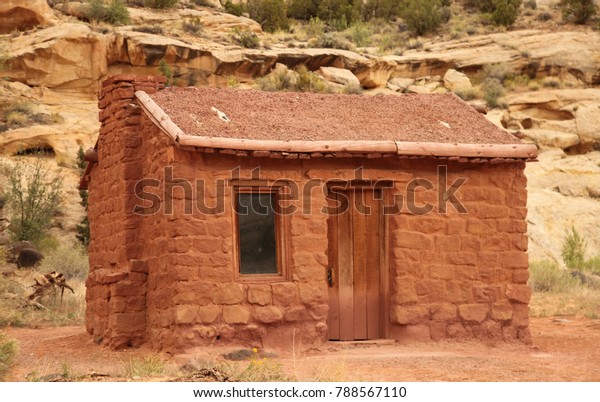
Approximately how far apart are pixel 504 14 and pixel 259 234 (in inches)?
1170

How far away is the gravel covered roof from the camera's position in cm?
1138

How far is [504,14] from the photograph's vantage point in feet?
127

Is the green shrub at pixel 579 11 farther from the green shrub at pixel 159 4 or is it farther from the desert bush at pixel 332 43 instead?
the green shrub at pixel 159 4

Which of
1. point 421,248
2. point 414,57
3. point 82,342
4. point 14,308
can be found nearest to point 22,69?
point 414,57

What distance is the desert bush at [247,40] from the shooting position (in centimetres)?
3402

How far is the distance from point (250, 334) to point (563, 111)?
838 inches

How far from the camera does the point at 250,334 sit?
430 inches

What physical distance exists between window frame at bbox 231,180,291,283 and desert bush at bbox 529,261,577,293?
9.08 meters

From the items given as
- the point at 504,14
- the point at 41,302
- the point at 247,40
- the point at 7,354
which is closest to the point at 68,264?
the point at 41,302

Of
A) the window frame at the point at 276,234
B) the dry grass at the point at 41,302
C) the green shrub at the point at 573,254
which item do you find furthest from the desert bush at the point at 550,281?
the window frame at the point at 276,234

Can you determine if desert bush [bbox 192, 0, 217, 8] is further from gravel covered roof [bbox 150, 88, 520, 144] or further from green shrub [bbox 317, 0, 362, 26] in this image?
gravel covered roof [bbox 150, 88, 520, 144]

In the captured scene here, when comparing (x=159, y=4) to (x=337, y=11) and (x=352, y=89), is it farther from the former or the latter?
(x=352, y=89)

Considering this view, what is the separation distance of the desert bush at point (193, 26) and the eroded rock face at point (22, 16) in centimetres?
472

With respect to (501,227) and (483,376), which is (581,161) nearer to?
(501,227)
